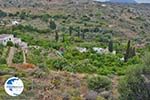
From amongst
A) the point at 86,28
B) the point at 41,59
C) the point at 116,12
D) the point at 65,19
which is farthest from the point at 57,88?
the point at 116,12

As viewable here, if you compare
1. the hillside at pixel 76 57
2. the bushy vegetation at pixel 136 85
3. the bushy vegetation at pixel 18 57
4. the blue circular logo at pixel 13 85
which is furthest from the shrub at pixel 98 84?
the bushy vegetation at pixel 18 57

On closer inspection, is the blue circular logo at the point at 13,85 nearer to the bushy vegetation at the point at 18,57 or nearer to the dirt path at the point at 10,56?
the dirt path at the point at 10,56

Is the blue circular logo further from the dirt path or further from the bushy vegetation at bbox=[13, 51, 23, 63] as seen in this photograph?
the bushy vegetation at bbox=[13, 51, 23, 63]

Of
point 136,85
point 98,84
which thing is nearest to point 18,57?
point 98,84

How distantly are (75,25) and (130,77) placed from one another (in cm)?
6338

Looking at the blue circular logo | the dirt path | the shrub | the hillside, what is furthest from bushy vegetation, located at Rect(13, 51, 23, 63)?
the blue circular logo

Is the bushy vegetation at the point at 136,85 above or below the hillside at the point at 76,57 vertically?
above

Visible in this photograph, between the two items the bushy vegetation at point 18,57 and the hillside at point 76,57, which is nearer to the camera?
the hillside at point 76,57

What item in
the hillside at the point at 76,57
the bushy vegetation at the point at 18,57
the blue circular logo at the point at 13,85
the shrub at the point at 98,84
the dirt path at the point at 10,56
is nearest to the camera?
the blue circular logo at the point at 13,85

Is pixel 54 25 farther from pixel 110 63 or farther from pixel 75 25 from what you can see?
pixel 110 63

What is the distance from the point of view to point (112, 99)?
22.5 metres

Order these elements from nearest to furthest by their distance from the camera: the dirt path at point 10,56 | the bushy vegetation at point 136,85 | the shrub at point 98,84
Answer: the bushy vegetation at point 136,85 < the shrub at point 98,84 < the dirt path at point 10,56

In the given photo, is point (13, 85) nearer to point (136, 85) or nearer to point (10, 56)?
point (136, 85)

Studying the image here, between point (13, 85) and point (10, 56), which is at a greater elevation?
point (13, 85)
